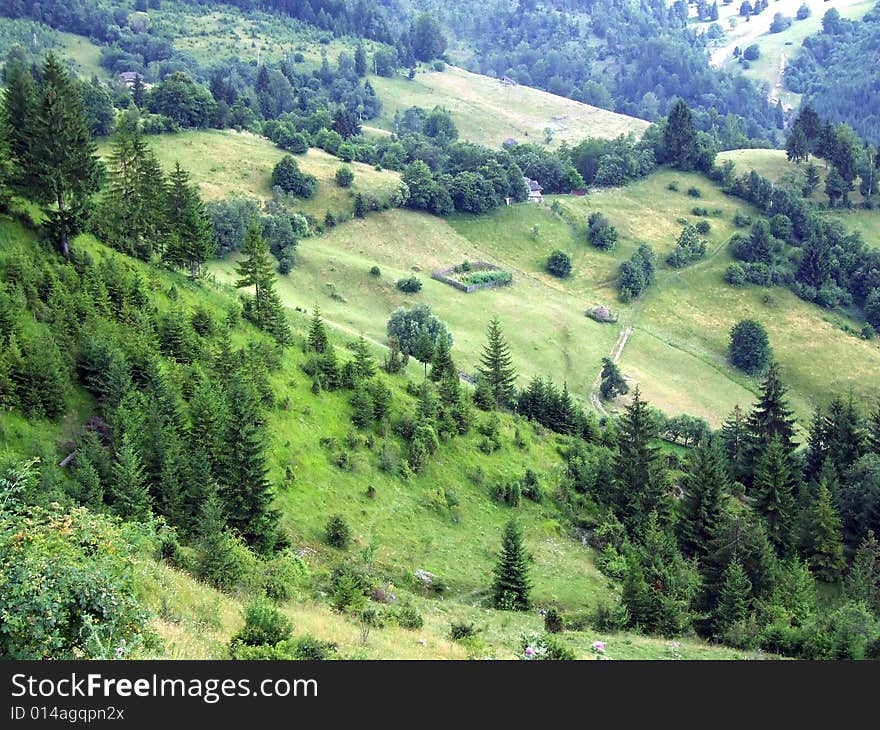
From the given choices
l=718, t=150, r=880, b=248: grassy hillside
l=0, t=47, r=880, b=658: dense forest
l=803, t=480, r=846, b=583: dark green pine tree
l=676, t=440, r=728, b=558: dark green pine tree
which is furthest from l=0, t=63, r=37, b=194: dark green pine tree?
l=718, t=150, r=880, b=248: grassy hillside

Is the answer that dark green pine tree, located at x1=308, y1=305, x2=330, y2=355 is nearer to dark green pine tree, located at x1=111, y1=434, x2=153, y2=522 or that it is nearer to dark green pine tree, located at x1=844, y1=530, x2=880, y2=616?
Answer: dark green pine tree, located at x1=111, y1=434, x2=153, y2=522

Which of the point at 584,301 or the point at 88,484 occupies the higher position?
the point at 88,484

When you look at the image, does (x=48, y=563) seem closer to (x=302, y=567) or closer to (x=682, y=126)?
(x=302, y=567)

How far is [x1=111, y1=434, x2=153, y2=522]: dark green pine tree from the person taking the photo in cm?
3916

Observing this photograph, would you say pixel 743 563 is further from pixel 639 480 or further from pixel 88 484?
pixel 88 484

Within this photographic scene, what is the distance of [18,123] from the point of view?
185 ft

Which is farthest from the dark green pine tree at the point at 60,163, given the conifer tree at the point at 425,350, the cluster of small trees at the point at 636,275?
the cluster of small trees at the point at 636,275

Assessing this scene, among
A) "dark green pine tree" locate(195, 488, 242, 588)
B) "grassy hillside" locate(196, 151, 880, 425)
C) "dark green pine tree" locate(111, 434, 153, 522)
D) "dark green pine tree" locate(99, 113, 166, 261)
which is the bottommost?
"grassy hillside" locate(196, 151, 880, 425)

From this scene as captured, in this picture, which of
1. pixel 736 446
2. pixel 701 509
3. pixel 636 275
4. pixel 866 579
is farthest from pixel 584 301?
pixel 866 579

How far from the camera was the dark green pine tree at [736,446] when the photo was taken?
75.9 m

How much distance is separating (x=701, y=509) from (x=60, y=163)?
51.5 m

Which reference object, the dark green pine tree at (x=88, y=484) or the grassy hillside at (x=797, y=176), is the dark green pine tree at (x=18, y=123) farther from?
the grassy hillside at (x=797, y=176)

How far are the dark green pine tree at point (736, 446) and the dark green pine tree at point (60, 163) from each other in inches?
2345

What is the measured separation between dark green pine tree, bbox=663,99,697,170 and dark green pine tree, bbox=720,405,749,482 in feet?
335
